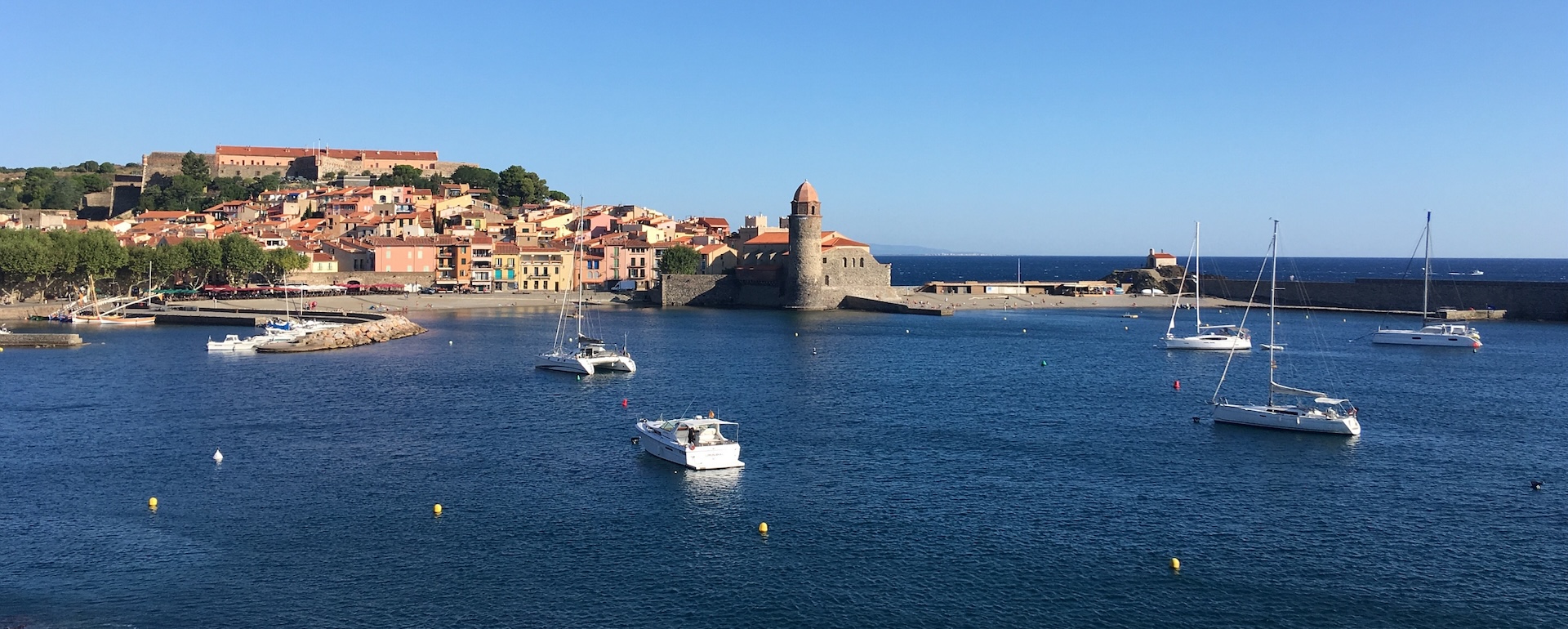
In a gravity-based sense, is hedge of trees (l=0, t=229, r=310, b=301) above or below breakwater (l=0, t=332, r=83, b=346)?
above

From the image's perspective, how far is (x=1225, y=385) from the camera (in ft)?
130

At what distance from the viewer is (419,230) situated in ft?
298

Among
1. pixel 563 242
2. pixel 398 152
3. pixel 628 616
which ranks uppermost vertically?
pixel 398 152

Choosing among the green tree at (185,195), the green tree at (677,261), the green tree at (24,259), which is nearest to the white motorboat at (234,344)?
the green tree at (24,259)

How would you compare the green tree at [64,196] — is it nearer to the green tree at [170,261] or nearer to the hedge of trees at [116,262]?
the hedge of trees at [116,262]

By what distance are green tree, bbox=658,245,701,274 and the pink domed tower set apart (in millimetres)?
10864

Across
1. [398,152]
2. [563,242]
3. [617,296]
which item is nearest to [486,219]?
[563,242]

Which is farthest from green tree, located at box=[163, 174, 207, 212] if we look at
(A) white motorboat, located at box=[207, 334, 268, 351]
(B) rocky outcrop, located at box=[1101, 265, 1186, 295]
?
(B) rocky outcrop, located at box=[1101, 265, 1186, 295]

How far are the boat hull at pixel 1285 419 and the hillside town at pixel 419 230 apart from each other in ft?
150

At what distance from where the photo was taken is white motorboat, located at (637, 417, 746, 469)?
25.7 m

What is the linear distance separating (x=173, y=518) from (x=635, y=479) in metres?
8.48

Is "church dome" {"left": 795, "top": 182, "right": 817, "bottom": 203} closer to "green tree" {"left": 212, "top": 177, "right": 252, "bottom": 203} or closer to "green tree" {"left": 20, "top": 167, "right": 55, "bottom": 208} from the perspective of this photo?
"green tree" {"left": 212, "top": 177, "right": 252, "bottom": 203}

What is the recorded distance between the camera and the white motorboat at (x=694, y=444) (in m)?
25.7

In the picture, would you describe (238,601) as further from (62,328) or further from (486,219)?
(486,219)
